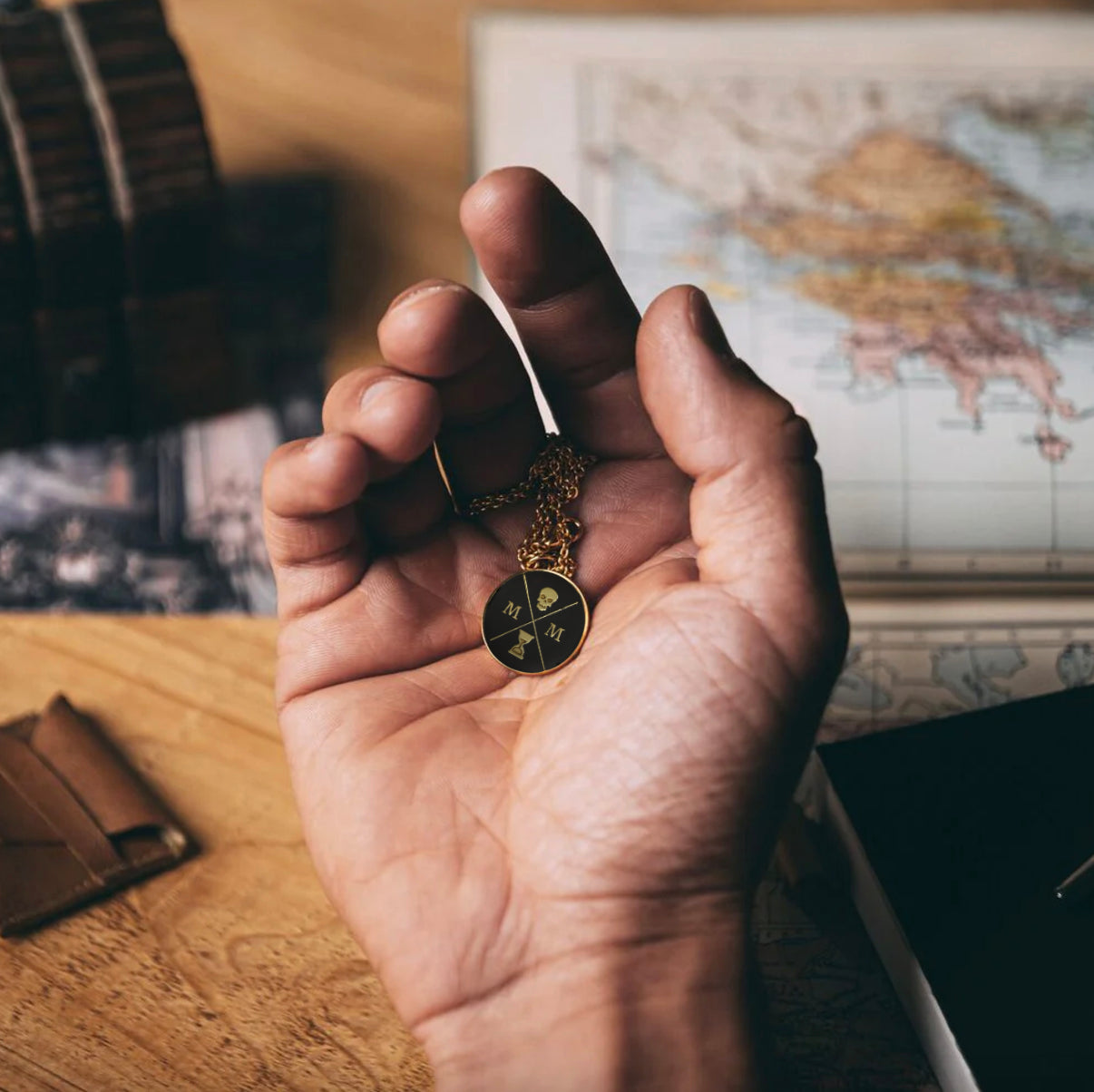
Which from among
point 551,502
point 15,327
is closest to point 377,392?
point 551,502

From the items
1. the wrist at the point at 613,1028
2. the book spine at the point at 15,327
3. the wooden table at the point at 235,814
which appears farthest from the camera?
the book spine at the point at 15,327

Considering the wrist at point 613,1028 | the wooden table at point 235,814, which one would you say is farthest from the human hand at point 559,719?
the wooden table at point 235,814

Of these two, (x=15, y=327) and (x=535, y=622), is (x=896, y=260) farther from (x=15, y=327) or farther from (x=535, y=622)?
(x=15, y=327)

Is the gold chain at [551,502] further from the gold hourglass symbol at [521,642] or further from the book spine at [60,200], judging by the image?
the book spine at [60,200]

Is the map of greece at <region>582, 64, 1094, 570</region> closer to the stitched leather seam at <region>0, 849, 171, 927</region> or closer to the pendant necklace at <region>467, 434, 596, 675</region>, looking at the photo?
the pendant necklace at <region>467, 434, 596, 675</region>

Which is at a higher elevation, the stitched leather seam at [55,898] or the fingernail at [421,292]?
the fingernail at [421,292]

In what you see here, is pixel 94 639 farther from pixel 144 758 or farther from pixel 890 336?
pixel 890 336

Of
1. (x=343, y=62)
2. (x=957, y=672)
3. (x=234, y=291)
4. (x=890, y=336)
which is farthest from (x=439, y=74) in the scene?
(x=957, y=672)
